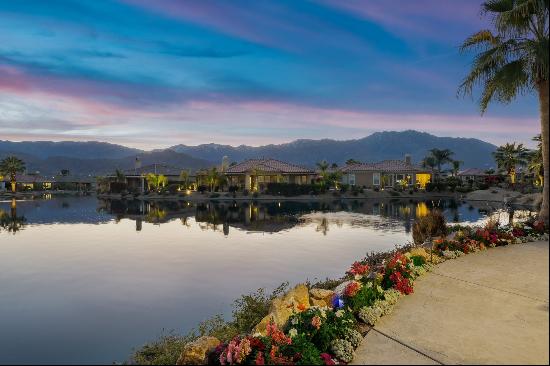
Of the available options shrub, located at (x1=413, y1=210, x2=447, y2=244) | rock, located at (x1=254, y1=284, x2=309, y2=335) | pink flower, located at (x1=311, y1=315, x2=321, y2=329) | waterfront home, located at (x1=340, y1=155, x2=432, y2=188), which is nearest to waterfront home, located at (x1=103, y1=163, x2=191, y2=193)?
waterfront home, located at (x1=340, y1=155, x2=432, y2=188)

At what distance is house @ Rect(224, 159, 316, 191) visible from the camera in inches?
2808

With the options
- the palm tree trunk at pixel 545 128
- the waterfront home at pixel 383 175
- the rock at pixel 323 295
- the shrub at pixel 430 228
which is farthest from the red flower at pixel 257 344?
the waterfront home at pixel 383 175

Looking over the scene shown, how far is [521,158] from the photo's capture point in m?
80.5

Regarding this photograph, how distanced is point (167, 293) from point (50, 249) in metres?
11.3

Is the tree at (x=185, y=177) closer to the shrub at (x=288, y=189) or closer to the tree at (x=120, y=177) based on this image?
the tree at (x=120, y=177)

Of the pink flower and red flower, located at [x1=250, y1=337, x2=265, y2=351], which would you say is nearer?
red flower, located at [x1=250, y1=337, x2=265, y2=351]

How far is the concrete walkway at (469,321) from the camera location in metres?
6.35

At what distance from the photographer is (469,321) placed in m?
7.45

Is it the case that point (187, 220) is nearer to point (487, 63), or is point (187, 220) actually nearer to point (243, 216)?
point (243, 216)

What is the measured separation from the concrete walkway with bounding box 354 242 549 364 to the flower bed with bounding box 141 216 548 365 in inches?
10.9

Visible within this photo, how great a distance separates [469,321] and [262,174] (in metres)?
64.4

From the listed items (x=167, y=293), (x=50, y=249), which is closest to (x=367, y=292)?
(x=167, y=293)

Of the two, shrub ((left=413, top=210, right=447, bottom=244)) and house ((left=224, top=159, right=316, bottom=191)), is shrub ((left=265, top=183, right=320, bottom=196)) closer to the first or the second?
house ((left=224, top=159, right=316, bottom=191))

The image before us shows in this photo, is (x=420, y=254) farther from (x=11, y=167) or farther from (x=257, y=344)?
(x=11, y=167)
